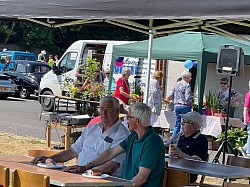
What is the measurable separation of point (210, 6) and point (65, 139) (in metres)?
7.65

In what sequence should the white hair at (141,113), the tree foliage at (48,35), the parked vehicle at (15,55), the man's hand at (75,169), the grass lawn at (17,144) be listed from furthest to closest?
the tree foliage at (48,35) → the parked vehicle at (15,55) → the grass lawn at (17,144) → the white hair at (141,113) → the man's hand at (75,169)

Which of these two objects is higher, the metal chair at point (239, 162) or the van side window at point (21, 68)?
the van side window at point (21, 68)

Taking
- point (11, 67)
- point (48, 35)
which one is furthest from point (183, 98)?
point (48, 35)

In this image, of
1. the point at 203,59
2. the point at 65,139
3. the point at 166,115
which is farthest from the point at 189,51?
the point at 65,139

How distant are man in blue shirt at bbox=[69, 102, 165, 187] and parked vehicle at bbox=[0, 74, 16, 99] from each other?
19.3 m

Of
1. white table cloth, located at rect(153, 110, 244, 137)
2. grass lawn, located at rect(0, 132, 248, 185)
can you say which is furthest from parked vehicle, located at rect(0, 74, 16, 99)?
white table cloth, located at rect(153, 110, 244, 137)

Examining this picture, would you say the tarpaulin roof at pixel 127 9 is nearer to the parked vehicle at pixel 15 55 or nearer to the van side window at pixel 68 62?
the van side window at pixel 68 62

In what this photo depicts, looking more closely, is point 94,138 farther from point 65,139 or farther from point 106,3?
point 65,139

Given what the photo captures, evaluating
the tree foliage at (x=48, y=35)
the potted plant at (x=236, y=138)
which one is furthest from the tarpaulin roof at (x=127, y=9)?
the tree foliage at (x=48, y=35)

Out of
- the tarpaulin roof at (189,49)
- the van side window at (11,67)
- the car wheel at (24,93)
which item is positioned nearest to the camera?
the tarpaulin roof at (189,49)

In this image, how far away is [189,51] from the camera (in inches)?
579

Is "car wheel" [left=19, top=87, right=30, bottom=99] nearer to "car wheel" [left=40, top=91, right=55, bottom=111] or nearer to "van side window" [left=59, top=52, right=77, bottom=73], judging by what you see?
"van side window" [left=59, top=52, right=77, bottom=73]

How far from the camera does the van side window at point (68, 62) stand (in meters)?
22.9

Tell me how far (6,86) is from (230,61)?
45.9 ft
